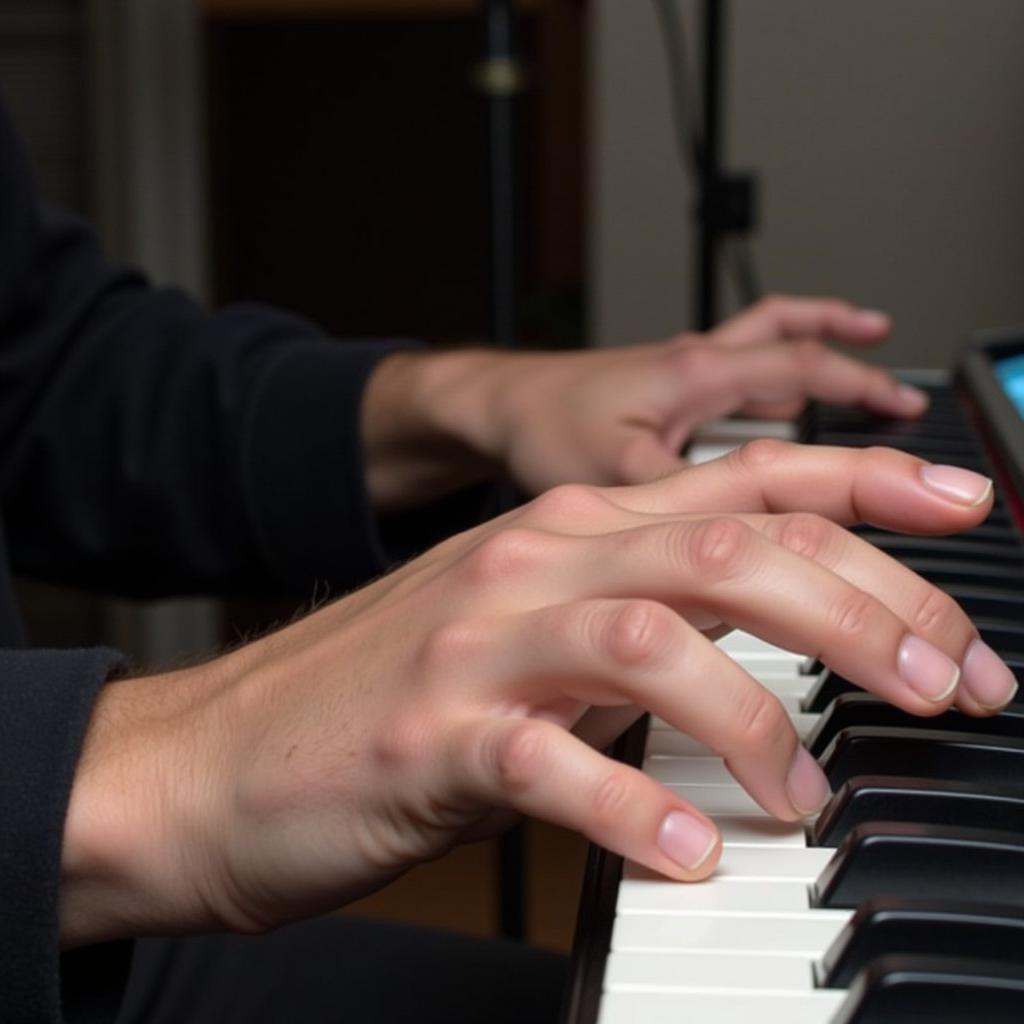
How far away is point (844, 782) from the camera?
509 millimetres

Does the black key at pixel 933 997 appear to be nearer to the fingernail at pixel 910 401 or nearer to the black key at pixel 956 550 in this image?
the black key at pixel 956 550

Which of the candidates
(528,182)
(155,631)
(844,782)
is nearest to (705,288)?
(844,782)

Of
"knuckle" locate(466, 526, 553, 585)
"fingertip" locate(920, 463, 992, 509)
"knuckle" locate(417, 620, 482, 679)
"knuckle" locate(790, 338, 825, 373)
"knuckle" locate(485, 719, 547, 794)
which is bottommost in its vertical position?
"knuckle" locate(485, 719, 547, 794)

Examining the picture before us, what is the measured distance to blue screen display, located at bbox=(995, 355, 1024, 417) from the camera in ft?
3.48

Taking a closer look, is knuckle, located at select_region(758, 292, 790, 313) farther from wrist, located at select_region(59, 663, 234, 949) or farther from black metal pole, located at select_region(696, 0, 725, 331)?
wrist, located at select_region(59, 663, 234, 949)

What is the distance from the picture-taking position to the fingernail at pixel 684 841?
0.45 m

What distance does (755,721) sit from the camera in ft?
1.55

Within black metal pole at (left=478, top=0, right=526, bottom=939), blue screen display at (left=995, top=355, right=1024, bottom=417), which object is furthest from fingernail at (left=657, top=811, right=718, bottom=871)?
black metal pole at (left=478, top=0, right=526, bottom=939)

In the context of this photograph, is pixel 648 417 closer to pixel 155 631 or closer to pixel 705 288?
pixel 705 288

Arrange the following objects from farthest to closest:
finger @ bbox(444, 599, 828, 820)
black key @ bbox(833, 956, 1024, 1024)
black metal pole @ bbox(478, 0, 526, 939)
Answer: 1. black metal pole @ bbox(478, 0, 526, 939)
2. finger @ bbox(444, 599, 828, 820)
3. black key @ bbox(833, 956, 1024, 1024)

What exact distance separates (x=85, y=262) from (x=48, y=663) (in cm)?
72

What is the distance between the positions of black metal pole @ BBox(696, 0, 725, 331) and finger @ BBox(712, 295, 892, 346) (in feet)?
1.60

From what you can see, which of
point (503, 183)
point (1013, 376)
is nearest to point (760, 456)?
point (1013, 376)

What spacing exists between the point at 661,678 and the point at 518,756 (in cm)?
5
